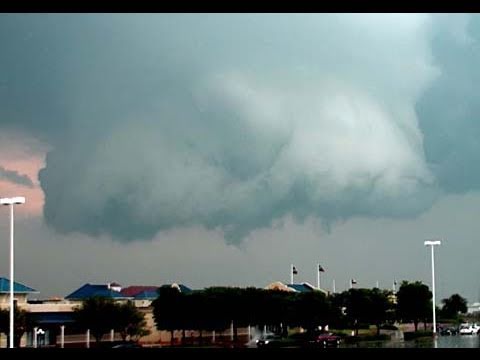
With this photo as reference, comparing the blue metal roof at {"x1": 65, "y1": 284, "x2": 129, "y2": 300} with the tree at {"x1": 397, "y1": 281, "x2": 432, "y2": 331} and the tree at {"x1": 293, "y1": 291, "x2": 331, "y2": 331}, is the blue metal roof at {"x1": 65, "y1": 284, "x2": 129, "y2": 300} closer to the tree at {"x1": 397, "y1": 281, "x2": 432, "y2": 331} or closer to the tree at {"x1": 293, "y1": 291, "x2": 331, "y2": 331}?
the tree at {"x1": 293, "y1": 291, "x2": 331, "y2": 331}

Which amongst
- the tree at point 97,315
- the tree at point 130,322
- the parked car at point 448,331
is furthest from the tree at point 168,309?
the parked car at point 448,331

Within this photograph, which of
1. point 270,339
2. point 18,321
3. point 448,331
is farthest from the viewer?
point 18,321

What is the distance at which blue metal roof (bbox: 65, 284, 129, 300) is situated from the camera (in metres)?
17.1

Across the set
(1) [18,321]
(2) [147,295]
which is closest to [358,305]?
(2) [147,295]

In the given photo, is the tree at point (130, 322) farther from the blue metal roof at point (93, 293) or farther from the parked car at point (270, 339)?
the parked car at point (270, 339)

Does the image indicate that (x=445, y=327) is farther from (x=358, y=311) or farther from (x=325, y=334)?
(x=325, y=334)

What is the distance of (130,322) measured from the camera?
17.2 metres

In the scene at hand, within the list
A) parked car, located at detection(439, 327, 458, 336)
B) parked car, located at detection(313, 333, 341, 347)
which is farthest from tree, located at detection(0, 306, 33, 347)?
parked car, located at detection(439, 327, 458, 336)

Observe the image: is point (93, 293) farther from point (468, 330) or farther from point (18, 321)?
point (468, 330)

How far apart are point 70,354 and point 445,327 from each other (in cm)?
1268

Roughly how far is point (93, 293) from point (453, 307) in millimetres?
7710

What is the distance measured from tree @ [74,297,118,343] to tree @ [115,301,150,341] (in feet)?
0.36
